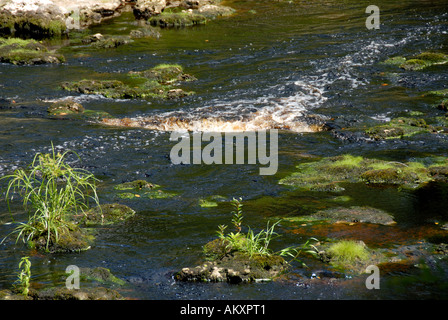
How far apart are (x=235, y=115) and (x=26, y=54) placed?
831cm

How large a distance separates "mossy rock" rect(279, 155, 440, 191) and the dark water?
0.98 feet

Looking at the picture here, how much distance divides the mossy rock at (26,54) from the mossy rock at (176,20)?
6.14 metres

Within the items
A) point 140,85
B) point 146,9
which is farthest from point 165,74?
point 146,9

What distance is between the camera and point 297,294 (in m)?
4.88

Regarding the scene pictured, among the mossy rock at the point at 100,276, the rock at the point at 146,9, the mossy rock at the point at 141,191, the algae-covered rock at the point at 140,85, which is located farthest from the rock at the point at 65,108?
the rock at the point at 146,9

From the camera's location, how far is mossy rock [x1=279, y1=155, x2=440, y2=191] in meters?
7.92

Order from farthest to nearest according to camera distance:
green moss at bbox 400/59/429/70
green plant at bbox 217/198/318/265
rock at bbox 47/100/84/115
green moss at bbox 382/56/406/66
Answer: green moss at bbox 382/56/406/66 < green moss at bbox 400/59/429/70 < rock at bbox 47/100/84/115 < green plant at bbox 217/198/318/265

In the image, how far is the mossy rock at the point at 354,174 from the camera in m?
7.92

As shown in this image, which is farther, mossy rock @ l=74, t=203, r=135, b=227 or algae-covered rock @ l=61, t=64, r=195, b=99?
algae-covered rock @ l=61, t=64, r=195, b=99

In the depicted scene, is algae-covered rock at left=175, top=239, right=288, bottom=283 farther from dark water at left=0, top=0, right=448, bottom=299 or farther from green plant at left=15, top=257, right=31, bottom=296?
green plant at left=15, top=257, right=31, bottom=296

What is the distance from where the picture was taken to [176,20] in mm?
22641

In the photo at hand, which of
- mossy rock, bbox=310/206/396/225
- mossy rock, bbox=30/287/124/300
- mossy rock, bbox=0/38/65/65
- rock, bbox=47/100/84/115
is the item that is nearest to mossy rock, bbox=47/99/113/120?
rock, bbox=47/100/84/115
